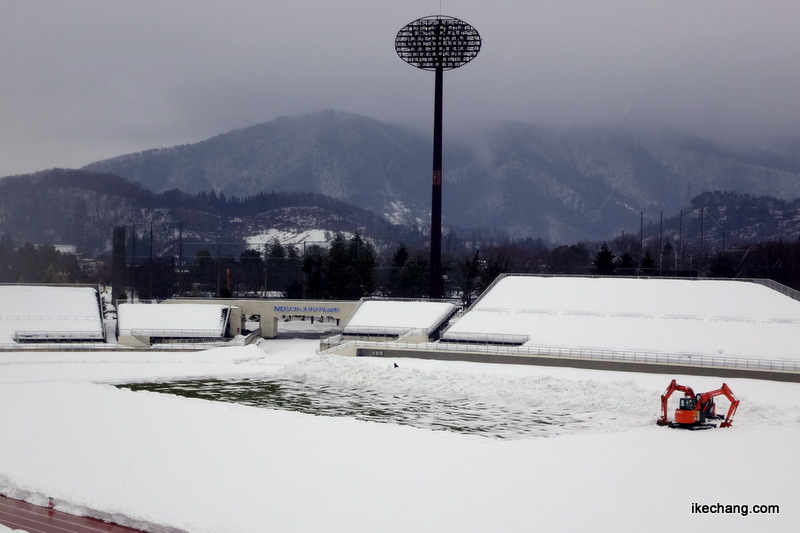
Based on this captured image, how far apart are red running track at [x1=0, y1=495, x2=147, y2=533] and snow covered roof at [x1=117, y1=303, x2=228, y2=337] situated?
40894 millimetres

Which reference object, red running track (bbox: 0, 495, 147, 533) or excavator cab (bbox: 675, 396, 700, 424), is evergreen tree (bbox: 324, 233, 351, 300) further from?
red running track (bbox: 0, 495, 147, 533)

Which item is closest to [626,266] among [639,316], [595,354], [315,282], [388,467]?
[315,282]

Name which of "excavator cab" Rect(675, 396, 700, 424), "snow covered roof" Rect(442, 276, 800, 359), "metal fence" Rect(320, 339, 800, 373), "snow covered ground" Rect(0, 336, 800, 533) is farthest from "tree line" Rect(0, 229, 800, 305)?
"excavator cab" Rect(675, 396, 700, 424)

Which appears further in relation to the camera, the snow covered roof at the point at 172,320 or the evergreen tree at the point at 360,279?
the evergreen tree at the point at 360,279

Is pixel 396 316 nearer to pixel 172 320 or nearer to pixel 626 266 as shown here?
pixel 172 320

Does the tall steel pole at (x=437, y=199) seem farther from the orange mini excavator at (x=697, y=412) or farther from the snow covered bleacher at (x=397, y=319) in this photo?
the orange mini excavator at (x=697, y=412)

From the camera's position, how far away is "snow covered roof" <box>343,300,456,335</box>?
199 feet

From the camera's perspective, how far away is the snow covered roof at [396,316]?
60.6 m

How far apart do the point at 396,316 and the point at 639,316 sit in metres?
17.8

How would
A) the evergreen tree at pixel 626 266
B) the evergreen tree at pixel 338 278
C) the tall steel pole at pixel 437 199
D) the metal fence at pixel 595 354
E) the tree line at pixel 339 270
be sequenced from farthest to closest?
the evergreen tree at pixel 626 266 → the tree line at pixel 339 270 → the evergreen tree at pixel 338 278 → the tall steel pole at pixel 437 199 → the metal fence at pixel 595 354

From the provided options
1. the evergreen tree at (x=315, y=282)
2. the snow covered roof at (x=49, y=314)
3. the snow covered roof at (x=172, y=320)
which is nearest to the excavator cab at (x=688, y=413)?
the snow covered roof at (x=172, y=320)

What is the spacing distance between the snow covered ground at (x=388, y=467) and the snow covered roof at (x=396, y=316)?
2340 centimetres

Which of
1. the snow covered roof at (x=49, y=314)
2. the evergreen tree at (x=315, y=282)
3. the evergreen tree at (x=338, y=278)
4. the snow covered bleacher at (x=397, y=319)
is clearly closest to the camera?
the snow covered roof at (x=49, y=314)

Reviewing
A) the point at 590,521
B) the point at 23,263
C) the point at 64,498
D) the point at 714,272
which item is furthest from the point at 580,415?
the point at 23,263
